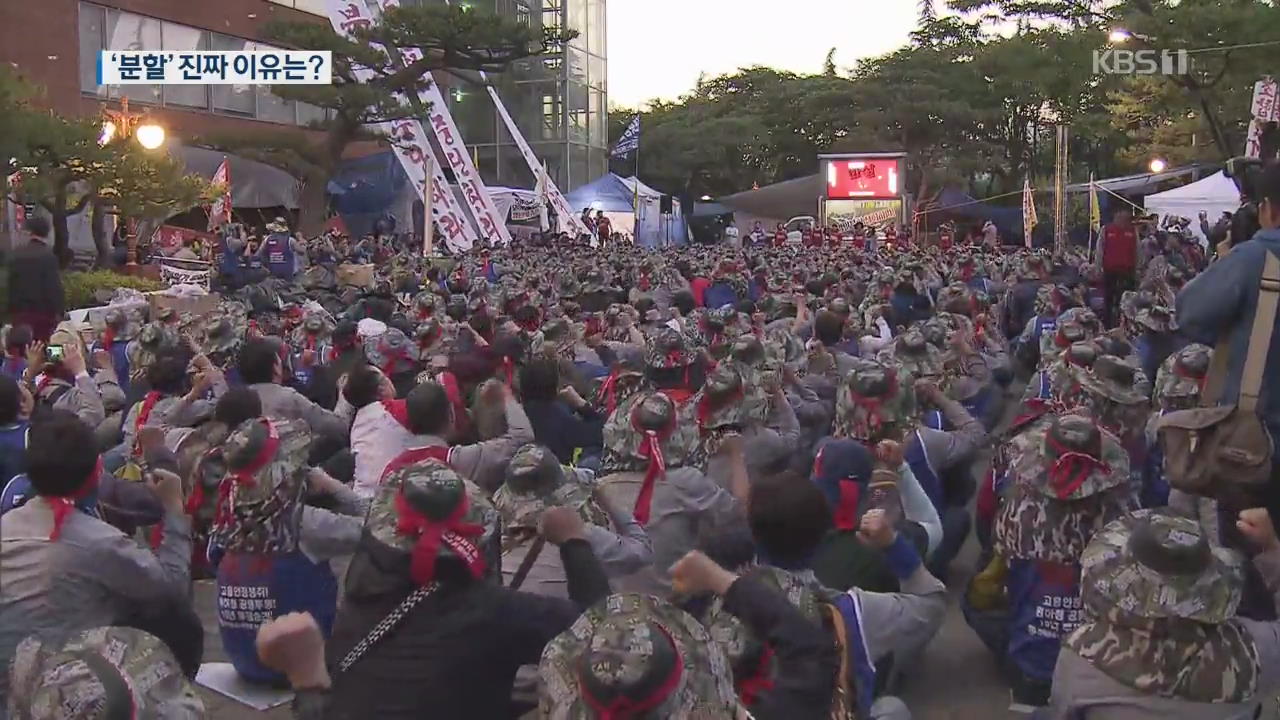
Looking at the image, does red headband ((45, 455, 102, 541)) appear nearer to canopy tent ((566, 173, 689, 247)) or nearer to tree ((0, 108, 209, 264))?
tree ((0, 108, 209, 264))

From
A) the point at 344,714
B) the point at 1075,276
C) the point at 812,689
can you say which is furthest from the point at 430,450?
the point at 1075,276

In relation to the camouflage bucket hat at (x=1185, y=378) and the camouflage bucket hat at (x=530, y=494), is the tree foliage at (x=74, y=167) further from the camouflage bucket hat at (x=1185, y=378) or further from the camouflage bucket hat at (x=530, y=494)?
the camouflage bucket hat at (x=1185, y=378)

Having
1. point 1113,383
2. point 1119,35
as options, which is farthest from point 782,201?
point 1113,383

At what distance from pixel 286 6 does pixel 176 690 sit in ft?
105

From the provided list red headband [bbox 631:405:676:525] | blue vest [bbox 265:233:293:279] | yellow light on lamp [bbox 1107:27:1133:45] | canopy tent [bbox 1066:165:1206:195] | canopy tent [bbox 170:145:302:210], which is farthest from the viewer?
canopy tent [bbox 1066:165:1206:195]

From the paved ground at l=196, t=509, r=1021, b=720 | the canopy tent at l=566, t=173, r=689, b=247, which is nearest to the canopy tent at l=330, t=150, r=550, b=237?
the canopy tent at l=566, t=173, r=689, b=247

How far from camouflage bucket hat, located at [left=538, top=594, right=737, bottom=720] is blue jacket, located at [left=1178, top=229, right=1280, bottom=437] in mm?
1828

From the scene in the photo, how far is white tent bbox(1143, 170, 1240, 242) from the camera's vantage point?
22.8 metres

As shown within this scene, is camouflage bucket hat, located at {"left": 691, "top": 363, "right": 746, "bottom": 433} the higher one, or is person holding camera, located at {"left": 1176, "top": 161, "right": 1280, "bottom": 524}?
person holding camera, located at {"left": 1176, "top": 161, "right": 1280, "bottom": 524}

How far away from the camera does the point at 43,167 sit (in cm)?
1451

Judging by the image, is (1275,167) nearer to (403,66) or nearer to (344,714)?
(344,714)

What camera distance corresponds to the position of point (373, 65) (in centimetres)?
2402

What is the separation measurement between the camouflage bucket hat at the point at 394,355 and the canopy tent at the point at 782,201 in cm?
3557
